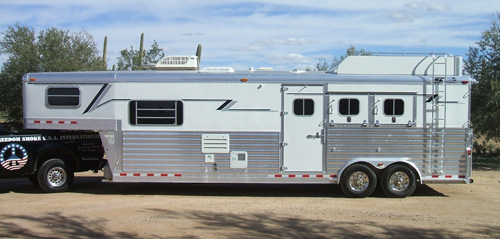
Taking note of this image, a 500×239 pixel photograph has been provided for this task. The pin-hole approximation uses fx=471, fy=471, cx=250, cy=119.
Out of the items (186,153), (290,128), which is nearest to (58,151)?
(186,153)

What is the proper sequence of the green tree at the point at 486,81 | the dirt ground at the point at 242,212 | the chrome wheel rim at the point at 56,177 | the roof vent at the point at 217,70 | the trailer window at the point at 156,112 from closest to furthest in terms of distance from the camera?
the dirt ground at the point at 242,212
the trailer window at the point at 156,112
the roof vent at the point at 217,70
the chrome wheel rim at the point at 56,177
the green tree at the point at 486,81

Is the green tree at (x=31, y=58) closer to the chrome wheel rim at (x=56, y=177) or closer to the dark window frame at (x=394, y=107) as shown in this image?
the chrome wheel rim at (x=56, y=177)

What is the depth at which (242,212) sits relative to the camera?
8594mm

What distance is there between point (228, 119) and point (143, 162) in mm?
2002

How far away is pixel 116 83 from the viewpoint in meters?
9.95

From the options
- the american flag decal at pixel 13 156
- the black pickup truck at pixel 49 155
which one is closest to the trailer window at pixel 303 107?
the black pickup truck at pixel 49 155

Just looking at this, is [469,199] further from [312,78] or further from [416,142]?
[312,78]

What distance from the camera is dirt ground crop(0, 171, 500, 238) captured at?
7199 mm

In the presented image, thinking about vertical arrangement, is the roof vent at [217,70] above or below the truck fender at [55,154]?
above

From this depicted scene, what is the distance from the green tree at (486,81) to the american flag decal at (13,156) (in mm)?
13119

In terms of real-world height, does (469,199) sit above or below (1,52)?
below

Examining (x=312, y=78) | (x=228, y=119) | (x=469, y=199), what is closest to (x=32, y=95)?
(x=228, y=119)

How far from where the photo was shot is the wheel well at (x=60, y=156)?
10.5 meters

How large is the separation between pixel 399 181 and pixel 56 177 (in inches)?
295
